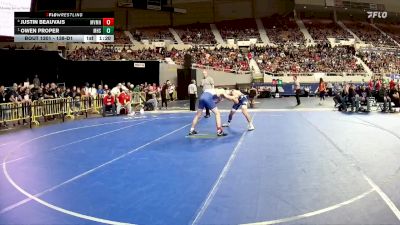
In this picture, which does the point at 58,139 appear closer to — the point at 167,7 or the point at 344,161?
the point at 344,161

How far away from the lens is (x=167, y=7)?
2438cm

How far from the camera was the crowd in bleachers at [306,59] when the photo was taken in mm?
42938

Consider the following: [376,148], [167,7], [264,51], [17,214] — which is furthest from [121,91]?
[264,51]

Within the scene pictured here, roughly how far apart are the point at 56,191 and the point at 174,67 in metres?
28.3

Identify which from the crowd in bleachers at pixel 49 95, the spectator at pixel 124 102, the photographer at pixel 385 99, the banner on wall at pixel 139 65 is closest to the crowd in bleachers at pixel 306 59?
the banner on wall at pixel 139 65

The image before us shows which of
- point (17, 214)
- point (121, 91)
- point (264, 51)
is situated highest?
point (264, 51)

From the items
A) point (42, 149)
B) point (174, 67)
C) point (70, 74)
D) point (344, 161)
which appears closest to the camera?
point (344, 161)

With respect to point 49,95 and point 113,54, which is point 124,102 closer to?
point 49,95
